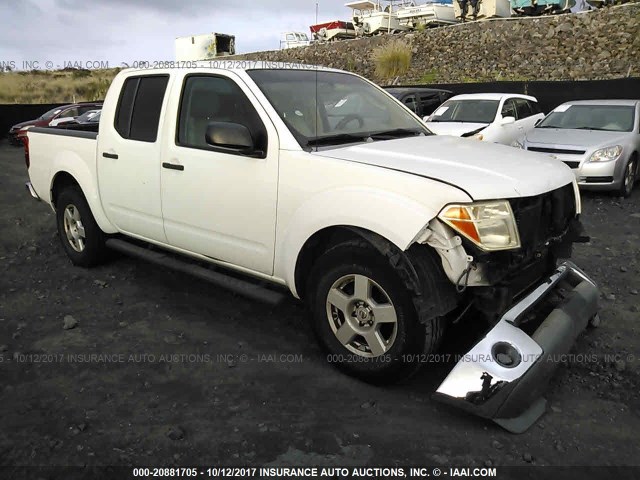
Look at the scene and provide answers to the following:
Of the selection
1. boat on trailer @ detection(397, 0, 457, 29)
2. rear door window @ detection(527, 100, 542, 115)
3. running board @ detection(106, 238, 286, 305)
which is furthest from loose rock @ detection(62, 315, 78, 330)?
boat on trailer @ detection(397, 0, 457, 29)

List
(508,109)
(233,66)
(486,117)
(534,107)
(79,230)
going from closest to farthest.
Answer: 1. (233,66)
2. (79,230)
3. (486,117)
4. (508,109)
5. (534,107)

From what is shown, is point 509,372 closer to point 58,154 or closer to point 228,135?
point 228,135

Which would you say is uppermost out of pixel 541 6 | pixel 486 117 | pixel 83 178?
pixel 541 6

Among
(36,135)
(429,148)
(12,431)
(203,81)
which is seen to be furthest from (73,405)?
(36,135)

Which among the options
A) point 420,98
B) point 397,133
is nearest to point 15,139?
point 420,98

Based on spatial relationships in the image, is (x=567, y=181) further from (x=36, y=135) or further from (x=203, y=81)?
(x=36, y=135)

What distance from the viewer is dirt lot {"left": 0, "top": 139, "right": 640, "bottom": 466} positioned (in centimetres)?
245

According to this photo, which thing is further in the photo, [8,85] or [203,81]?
[8,85]

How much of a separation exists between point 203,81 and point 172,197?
2.80 feet

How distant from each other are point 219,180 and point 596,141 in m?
6.75

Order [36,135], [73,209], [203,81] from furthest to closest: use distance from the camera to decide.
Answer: [36,135] < [73,209] < [203,81]

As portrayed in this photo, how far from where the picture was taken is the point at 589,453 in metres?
2.42

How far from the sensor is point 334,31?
3262cm

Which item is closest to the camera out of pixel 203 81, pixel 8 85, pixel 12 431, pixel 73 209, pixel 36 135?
Result: pixel 12 431
